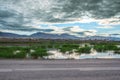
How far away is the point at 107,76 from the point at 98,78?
2.29ft

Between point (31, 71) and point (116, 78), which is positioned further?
point (31, 71)

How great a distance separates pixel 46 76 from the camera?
11.8 meters

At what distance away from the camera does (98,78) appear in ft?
37.9

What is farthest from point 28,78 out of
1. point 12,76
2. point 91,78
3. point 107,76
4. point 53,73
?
point 107,76

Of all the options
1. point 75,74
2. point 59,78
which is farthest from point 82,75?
point 59,78

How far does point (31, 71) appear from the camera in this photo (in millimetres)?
13141

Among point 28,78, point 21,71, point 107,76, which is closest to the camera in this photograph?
point 28,78

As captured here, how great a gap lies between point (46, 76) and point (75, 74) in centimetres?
136

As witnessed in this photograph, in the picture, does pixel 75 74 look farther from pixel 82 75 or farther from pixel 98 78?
pixel 98 78

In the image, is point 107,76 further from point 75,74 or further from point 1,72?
point 1,72

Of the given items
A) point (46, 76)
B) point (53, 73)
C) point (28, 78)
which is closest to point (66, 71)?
point (53, 73)

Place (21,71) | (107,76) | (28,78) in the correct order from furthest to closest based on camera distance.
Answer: (21,71), (107,76), (28,78)

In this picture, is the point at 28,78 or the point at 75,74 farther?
the point at 75,74

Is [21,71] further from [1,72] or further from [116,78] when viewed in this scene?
[116,78]
